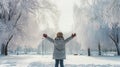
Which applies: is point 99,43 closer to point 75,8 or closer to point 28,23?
point 75,8

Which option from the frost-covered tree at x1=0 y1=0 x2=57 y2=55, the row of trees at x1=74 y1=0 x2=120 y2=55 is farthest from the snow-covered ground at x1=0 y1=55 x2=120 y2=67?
the row of trees at x1=74 y1=0 x2=120 y2=55

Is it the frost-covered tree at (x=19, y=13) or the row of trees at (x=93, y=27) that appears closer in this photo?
the frost-covered tree at (x=19, y=13)

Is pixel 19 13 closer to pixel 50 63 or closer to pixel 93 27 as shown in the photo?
pixel 50 63

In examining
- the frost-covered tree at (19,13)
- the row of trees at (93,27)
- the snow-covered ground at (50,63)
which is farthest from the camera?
the row of trees at (93,27)

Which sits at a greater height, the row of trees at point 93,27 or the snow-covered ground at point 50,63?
the row of trees at point 93,27

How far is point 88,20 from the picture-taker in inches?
1772

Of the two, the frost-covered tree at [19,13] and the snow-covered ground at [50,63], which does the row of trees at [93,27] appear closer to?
the frost-covered tree at [19,13]

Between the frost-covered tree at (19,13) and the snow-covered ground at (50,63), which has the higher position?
the frost-covered tree at (19,13)

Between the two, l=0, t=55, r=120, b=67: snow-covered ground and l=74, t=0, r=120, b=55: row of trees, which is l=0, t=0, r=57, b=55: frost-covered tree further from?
l=74, t=0, r=120, b=55: row of trees

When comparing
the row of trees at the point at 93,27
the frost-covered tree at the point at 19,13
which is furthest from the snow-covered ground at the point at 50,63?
the row of trees at the point at 93,27

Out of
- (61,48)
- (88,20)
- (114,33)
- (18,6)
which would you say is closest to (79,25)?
(88,20)

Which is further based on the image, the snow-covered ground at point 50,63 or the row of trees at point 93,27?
the row of trees at point 93,27

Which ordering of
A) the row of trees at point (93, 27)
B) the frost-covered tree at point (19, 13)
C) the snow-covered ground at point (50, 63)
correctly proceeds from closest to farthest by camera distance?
the snow-covered ground at point (50, 63), the frost-covered tree at point (19, 13), the row of trees at point (93, 27)

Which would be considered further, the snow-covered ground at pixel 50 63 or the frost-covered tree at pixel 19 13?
the frost-covered tree at pixel 19 13
